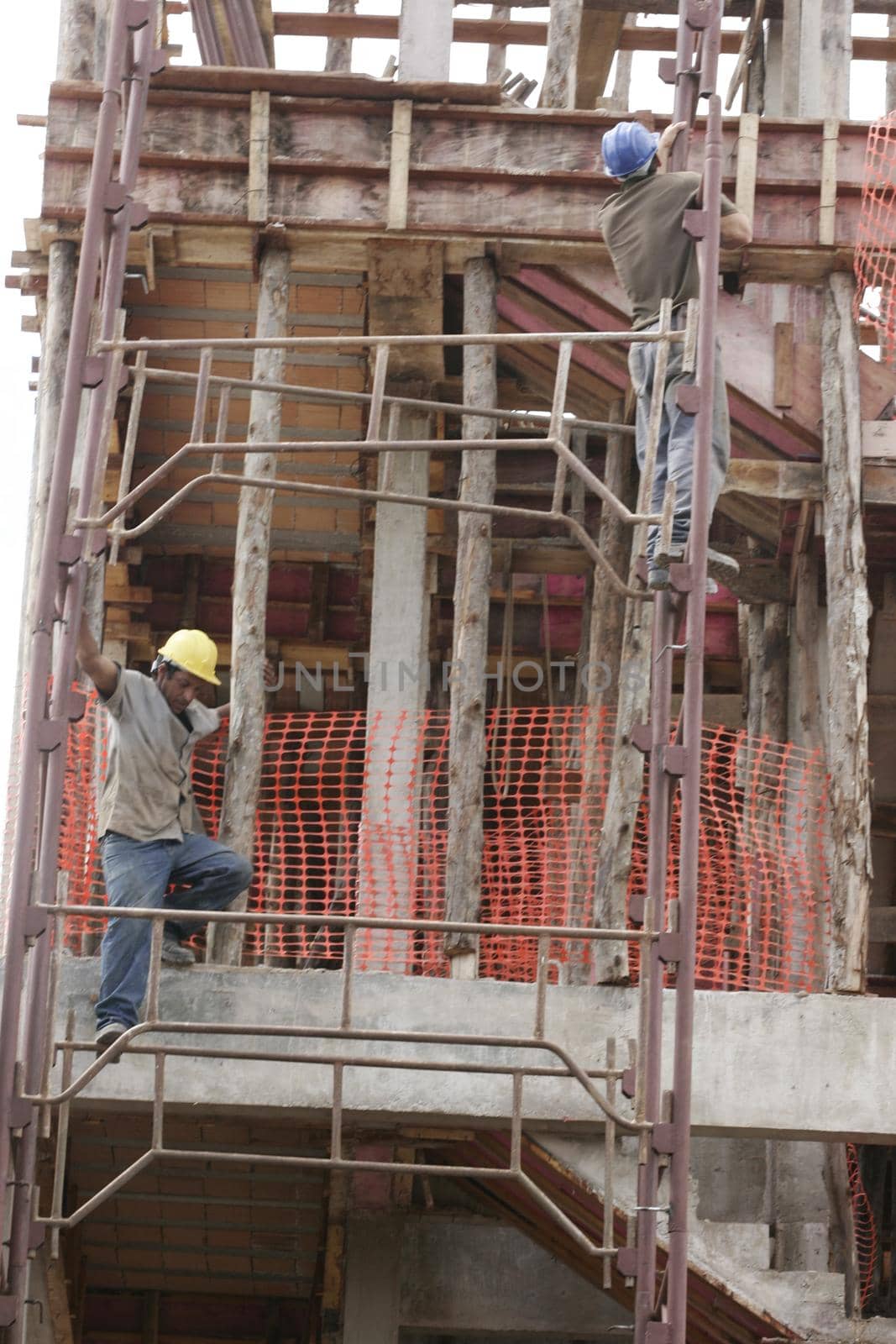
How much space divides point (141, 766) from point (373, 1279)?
6290 millimetres

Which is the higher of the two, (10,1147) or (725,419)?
(725,419)

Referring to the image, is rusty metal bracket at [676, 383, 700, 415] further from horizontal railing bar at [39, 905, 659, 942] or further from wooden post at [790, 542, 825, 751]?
wooden post at [790, 542, 825, 751]

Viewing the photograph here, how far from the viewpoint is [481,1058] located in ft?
35.1

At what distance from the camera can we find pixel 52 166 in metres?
13.1

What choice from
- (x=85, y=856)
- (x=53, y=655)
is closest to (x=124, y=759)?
(x=53, y=655)

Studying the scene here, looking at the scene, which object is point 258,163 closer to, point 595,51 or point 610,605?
point 610,605

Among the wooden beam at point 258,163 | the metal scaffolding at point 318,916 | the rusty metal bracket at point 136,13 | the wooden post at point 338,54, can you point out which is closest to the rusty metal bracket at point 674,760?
the metal scaffolding at point 318,916

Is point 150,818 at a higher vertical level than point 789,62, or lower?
lower

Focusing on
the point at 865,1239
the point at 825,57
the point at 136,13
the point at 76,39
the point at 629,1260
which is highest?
the point at 825,57

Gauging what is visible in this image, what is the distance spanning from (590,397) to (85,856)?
5153 mm

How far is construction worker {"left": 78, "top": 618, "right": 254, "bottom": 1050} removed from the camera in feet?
32.9

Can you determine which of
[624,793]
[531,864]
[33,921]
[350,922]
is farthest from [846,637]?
[33,921]

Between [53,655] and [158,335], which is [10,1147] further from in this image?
[158,335]

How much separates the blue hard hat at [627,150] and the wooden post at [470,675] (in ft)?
8.75
